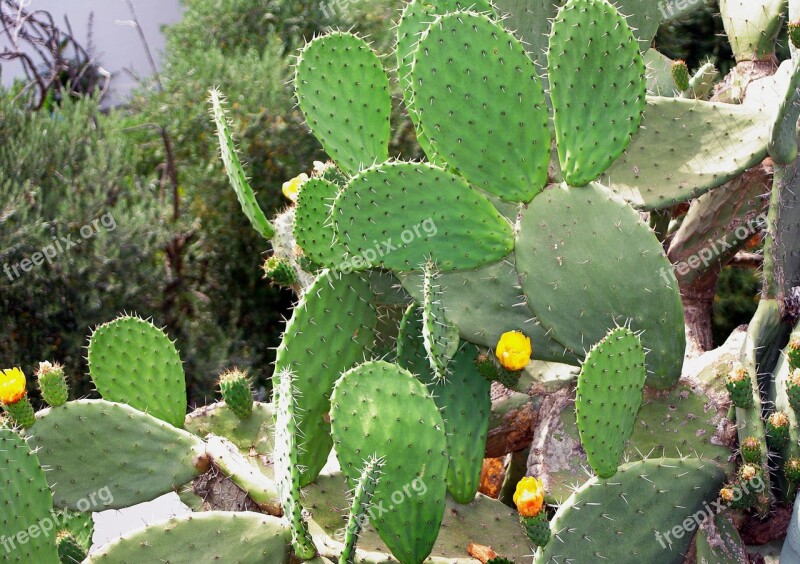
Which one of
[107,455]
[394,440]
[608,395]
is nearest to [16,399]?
[107,455]

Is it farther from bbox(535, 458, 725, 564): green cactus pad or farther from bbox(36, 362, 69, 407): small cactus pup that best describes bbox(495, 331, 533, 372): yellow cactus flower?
bbox(36, 362, 69, 407): small cactus pup

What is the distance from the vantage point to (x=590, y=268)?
1761 mm

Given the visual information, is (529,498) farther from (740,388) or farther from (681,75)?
(681,75)

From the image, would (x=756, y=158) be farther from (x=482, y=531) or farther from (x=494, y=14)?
(x=482, y=531)

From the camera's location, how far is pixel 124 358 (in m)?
2.08

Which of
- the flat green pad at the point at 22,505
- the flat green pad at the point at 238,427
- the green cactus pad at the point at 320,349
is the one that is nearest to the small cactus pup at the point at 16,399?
the flat green pad at the point at 22,505

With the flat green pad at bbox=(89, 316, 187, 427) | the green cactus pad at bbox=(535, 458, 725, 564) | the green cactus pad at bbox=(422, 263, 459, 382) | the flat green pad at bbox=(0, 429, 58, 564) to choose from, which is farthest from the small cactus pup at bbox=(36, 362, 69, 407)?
the green cactus pad at bbox=(535, 458, 725, 564)

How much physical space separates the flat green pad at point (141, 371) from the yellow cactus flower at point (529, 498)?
884 mm

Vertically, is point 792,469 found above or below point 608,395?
below

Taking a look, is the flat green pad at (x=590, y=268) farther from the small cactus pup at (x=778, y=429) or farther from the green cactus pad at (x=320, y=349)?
the green cactus pad at (x=320, y=349)

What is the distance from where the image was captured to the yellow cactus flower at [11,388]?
184 cm

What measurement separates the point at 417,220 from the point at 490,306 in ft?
0.80

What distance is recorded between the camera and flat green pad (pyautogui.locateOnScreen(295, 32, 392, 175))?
79.0 inches

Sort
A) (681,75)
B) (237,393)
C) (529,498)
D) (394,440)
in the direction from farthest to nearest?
(681,75) < (237,393) < (394,440) < (529,498)
